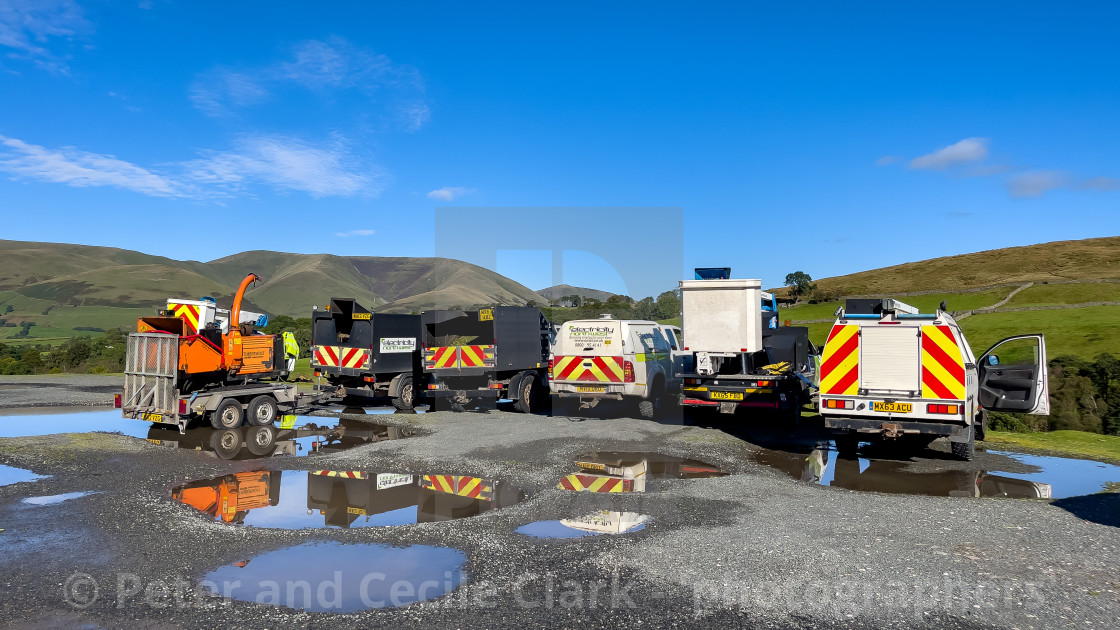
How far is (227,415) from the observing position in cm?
1361

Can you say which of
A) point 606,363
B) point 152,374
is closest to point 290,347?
point 152,374

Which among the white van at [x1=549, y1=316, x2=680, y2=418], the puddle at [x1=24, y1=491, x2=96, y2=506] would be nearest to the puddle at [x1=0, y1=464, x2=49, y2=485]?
the puddle at [x1=24, y1=491, x2=96, y2=506]

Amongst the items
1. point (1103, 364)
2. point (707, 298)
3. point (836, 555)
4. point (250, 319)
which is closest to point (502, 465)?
point (836, 555)

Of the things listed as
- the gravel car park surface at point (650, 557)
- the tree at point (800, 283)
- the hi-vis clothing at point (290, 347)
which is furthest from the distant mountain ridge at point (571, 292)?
the tree at point (800, 283)

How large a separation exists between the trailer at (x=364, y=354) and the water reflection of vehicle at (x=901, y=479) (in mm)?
10113

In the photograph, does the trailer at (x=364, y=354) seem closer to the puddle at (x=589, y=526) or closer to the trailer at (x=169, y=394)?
the trailer at (x=169, y=394)

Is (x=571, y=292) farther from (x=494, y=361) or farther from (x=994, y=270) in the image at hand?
(x=994, y=270)

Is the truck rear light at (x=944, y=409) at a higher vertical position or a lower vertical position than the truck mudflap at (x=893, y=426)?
higher

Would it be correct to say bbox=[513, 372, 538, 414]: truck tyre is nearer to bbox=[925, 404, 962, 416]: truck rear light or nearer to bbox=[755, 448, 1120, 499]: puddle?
bbox=[755, 448, 1120, 499]: puddle

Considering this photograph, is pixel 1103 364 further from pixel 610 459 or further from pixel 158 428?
pixel 158 428

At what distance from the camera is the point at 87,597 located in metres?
5.01

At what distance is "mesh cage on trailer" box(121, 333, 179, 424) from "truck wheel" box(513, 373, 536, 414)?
7506mm

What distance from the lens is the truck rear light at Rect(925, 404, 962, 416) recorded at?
394 inches

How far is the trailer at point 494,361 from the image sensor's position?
16984mm
